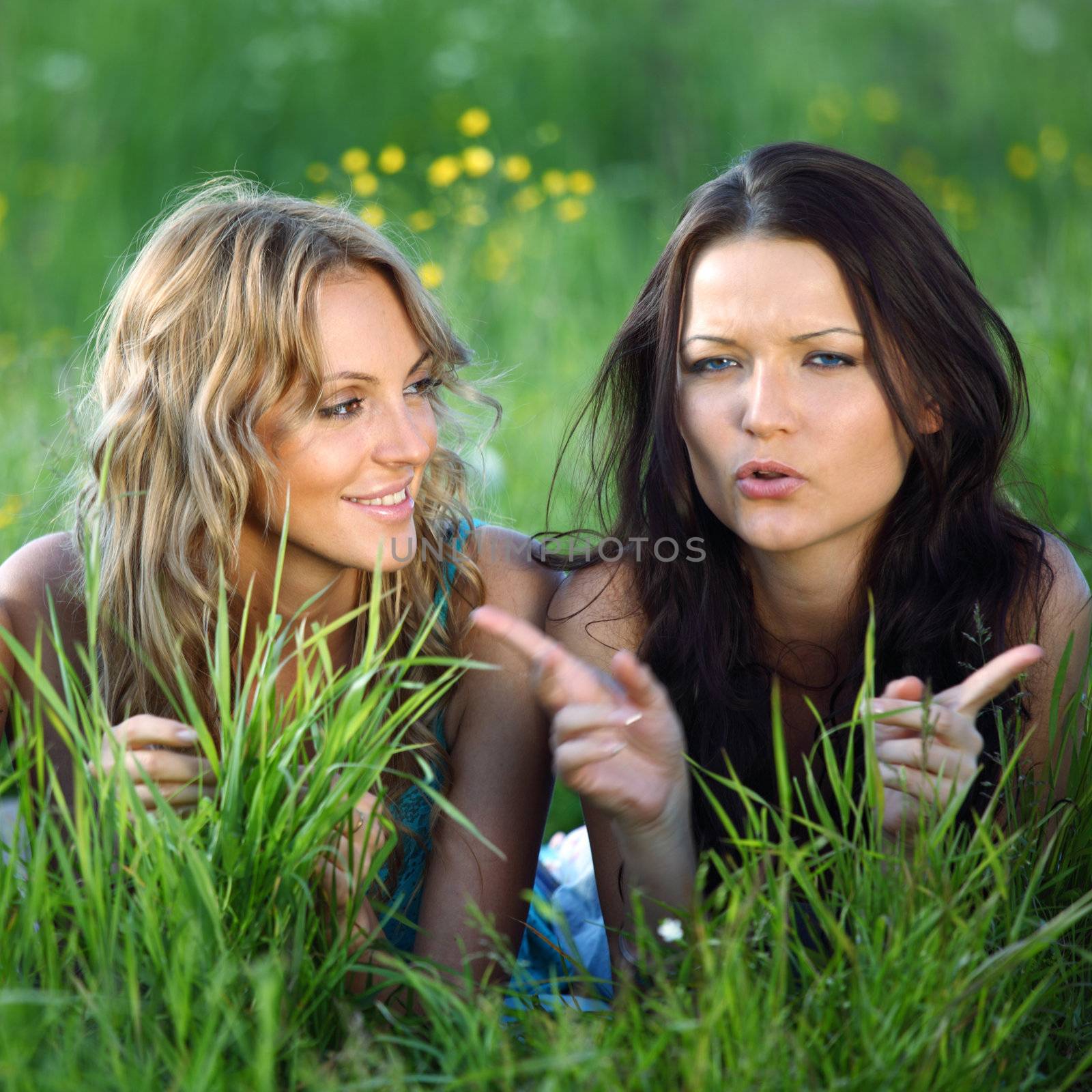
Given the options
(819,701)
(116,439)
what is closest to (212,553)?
(116,439)

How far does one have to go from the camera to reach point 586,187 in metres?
4.98

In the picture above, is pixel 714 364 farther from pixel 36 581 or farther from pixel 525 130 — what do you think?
pixel 525 130

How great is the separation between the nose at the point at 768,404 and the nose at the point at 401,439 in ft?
1.73

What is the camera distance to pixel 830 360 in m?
2.14

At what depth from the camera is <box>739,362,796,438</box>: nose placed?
2068 mm

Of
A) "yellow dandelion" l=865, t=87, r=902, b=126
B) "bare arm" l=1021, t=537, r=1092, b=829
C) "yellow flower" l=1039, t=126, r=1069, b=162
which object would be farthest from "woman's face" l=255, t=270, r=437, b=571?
"yellow dandelion" l=865, t=87, r=902, b=126

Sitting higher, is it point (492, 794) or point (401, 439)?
point (401, 439)

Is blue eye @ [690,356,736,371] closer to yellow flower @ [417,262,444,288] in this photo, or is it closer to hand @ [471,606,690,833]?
hand @ [471,606,690,833]

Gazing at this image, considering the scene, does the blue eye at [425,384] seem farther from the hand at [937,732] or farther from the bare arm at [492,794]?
the hand at [937,732]

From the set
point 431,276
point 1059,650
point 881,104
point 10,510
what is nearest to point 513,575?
point 1059,650

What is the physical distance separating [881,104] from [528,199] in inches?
129

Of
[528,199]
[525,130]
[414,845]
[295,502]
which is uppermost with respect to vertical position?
[525,130]

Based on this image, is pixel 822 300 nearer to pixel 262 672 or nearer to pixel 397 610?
pixel 397 610

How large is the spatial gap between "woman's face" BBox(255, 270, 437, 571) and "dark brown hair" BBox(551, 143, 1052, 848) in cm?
27
